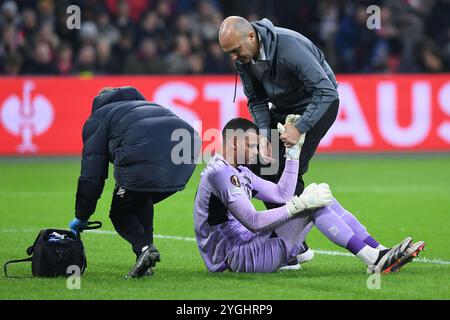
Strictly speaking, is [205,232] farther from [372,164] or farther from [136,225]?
[372,164]

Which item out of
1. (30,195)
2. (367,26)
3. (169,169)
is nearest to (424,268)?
(169,169)

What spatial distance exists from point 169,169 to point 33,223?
13.5 ft

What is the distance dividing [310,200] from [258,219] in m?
0.41

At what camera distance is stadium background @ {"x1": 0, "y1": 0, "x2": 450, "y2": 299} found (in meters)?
14.5

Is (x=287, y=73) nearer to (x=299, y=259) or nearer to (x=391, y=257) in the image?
(x=299, y=259)

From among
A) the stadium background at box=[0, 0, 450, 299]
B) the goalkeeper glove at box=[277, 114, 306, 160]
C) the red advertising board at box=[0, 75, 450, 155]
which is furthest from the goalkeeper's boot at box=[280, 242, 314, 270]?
the red advertising board at box=[0, 75, 450, 155]

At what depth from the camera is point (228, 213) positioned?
7.80 meters

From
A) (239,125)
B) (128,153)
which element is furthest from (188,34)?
(128,153)

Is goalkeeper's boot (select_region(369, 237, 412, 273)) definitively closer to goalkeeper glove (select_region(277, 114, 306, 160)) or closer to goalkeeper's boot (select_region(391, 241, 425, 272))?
goalkeeper's boot (select_region(391, 241, 425, 272))

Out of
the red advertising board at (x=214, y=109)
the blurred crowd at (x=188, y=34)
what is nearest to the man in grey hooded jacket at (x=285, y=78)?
the red advertising board at (x=214, y=109)

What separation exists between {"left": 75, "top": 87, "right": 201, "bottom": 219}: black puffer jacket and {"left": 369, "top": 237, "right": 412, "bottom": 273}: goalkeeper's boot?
1.56 meters
